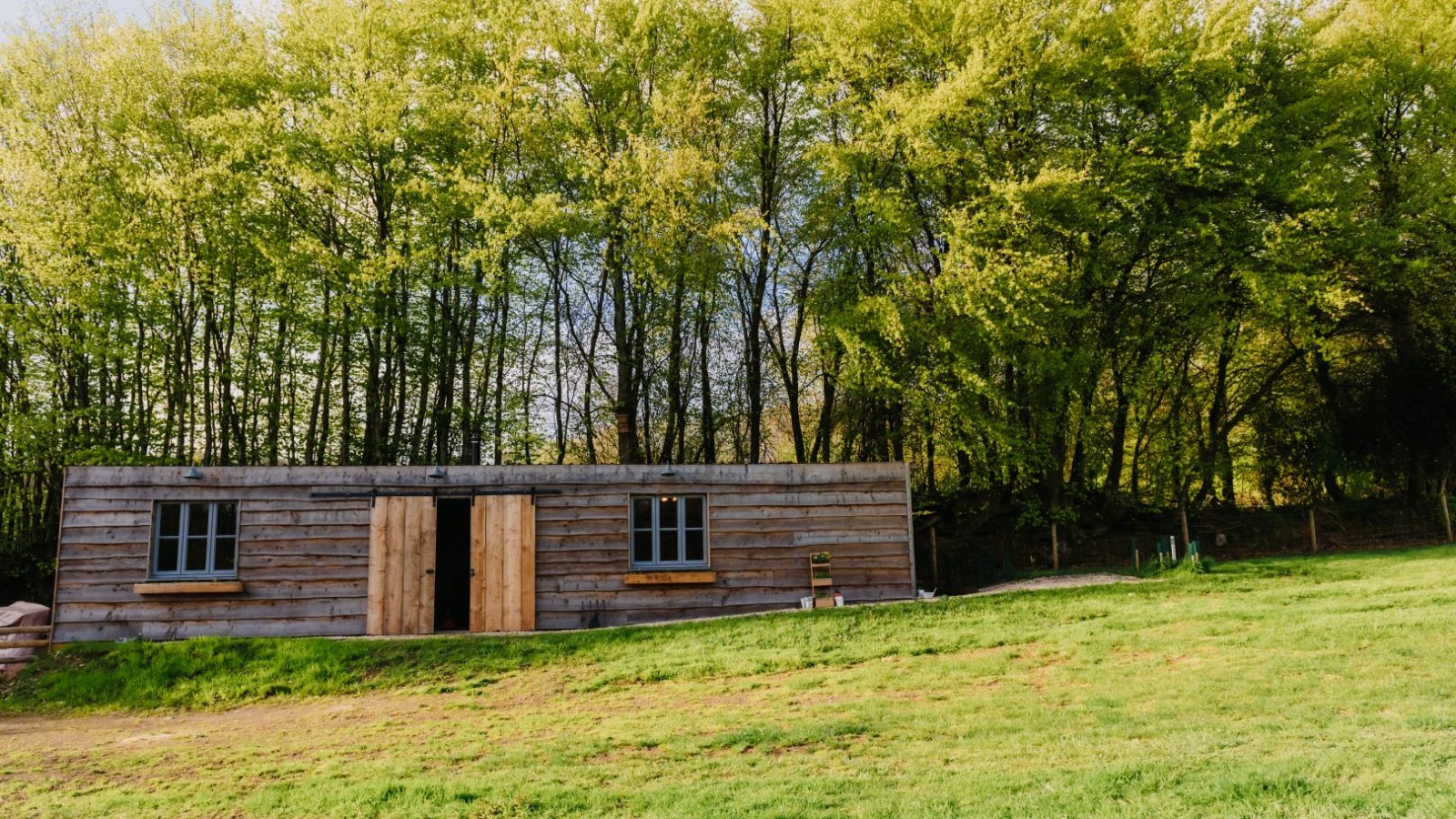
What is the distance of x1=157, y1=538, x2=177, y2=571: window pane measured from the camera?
1316cm

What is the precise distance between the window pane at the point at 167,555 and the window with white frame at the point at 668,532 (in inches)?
269

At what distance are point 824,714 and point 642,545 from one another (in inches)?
254

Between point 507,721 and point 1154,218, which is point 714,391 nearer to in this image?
point 1154,218

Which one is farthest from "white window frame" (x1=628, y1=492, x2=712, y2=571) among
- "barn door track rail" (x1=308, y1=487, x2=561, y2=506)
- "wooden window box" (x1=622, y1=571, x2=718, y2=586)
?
"barn door track rail" (x1=308, y1=487, x2=561, y2=506)

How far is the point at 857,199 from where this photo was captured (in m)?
19.0

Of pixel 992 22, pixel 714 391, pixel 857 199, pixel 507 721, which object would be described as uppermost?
pixel 992 22

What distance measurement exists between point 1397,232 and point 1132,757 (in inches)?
721

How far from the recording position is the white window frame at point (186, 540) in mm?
13086

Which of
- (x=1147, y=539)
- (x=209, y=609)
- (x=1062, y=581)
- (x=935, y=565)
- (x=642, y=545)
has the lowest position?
(x=1062, y=581)

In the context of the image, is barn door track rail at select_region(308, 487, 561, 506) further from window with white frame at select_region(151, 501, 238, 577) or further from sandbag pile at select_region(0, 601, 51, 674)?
sandbag pile at select_region(0, 601, 51, 674)

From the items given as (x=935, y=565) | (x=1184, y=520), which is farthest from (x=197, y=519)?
(x=1184, y=520)

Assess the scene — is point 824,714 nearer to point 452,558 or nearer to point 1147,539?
point 452,558

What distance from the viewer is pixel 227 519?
43.7ft

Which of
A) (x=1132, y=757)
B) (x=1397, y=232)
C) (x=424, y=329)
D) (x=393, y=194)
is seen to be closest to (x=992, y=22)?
(x=1397, y=232)
